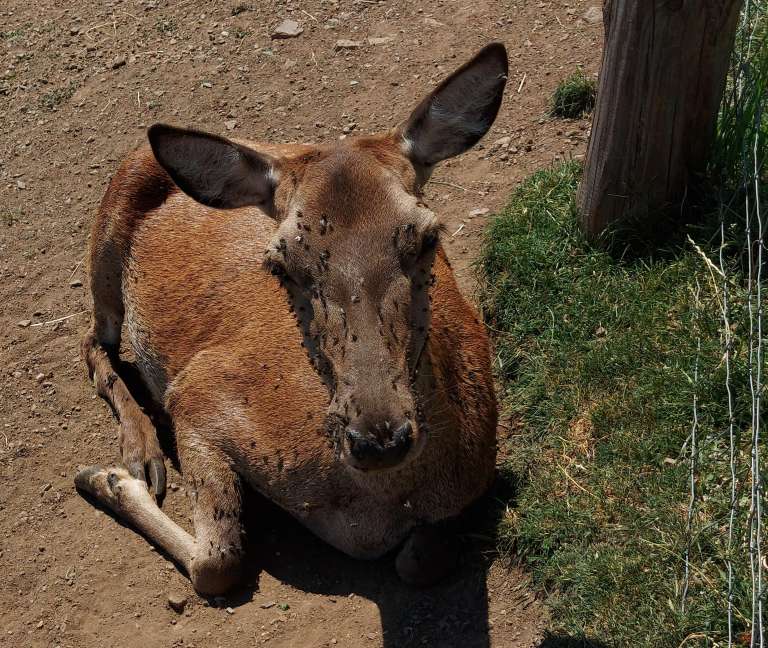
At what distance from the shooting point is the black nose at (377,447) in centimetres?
374

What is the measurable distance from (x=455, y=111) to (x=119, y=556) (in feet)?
9.70

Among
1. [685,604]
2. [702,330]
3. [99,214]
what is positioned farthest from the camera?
[99,214]

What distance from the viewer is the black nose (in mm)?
3738

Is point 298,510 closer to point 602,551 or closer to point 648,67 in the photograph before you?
point 602,551

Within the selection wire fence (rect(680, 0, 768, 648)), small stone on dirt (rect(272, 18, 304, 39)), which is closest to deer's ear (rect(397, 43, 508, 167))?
wire fence (rect(680, 0, 768, 648))

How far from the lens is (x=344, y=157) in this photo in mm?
4391

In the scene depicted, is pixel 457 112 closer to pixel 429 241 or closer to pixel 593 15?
pixel 429 241

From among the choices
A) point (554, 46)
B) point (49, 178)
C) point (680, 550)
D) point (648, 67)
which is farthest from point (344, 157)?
point (49, 178)

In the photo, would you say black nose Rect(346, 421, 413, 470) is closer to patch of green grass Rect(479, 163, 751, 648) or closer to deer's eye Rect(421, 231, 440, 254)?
deer's eye Rect(421, 231, 440, 254)

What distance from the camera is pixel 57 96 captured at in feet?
29.4

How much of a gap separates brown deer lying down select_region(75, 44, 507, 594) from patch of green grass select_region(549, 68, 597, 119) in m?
Answer: 1.90

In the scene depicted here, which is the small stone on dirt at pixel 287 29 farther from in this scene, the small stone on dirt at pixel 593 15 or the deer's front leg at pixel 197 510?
the deer's front leg at pixel 197 510

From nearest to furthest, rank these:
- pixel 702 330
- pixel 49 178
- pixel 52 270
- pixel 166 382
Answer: pixel 702 330, pixel 166 382, pixel 52 270, pixel 49 178

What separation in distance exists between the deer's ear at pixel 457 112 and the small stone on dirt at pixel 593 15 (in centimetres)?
347
